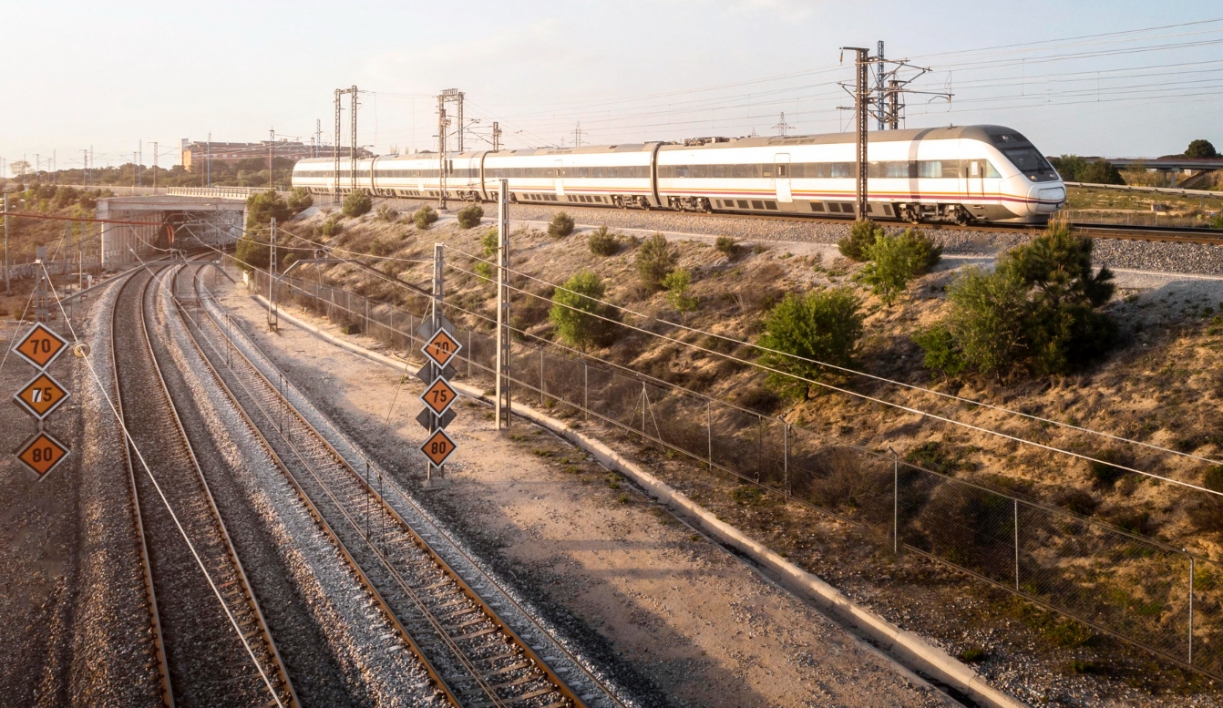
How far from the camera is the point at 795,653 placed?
12.4m

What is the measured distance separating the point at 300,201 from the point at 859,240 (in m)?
64.3

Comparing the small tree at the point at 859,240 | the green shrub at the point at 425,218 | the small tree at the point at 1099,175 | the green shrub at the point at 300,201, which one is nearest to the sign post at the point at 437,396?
the small tree at the point at 859,240

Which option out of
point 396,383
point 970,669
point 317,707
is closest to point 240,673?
point 317,707

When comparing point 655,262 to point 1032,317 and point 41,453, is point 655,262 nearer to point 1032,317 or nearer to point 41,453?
point 1032,317

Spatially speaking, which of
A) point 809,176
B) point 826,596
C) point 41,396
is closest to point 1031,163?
point 809,176

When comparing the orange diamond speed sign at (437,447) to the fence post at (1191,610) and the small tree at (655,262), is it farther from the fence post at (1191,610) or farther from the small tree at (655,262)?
the small tree at (655,262)

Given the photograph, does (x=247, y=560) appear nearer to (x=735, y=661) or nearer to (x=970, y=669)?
(x=735, y=661)

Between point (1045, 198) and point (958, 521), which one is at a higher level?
point (1045, 198)

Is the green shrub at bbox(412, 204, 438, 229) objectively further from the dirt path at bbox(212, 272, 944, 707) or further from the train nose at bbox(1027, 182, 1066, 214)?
the train nose at bbox(1027, 182, 1066, 214)

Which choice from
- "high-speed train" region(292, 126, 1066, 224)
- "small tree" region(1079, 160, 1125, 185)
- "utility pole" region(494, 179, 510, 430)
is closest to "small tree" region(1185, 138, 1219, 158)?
"small tree" region(1079, 160, 1125, 185)

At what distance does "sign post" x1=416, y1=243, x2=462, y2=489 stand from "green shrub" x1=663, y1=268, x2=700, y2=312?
10.9 meters

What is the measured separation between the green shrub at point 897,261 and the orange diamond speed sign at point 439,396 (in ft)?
42.5

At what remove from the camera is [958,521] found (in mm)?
16016

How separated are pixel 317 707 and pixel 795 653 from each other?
20.5 ft
